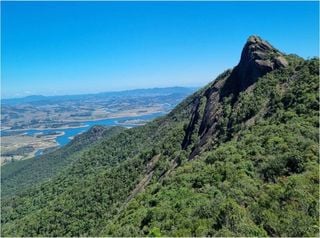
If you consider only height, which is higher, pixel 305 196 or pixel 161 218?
pixel 305 196

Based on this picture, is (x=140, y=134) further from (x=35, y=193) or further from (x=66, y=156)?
(x=66, y=156)

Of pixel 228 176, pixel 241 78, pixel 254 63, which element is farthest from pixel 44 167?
pixel 228 176

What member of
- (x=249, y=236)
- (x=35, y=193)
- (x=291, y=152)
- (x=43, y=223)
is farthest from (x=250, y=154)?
(x=35, y=193)

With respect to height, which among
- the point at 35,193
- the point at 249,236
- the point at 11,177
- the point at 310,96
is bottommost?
the point at 11,177

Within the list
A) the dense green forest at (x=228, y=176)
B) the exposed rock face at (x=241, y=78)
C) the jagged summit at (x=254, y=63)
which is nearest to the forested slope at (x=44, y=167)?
the dense green forest at (x=228, y=176)

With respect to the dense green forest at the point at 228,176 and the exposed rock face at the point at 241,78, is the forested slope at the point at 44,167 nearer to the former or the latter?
the dense green forest at the point at 228,176

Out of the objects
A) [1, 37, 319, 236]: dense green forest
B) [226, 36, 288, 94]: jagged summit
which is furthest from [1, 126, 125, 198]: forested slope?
[226, 36, 288, 94]: jagged summit
